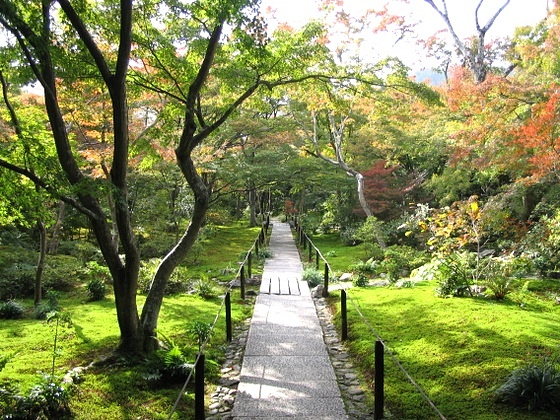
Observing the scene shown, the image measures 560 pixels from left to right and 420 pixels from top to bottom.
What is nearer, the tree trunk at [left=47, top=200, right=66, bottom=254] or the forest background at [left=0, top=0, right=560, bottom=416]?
the forest background at [left=0, top=0, right=560, bottom=416]

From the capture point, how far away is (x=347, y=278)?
40.1ft

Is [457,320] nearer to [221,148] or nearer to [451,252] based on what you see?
[451,252]

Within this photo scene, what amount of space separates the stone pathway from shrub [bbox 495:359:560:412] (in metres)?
1.43

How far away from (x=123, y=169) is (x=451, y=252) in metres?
7.90

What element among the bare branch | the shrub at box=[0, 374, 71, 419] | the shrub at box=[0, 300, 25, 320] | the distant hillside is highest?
the distant hillside

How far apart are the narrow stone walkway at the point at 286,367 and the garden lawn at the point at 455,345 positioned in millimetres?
626

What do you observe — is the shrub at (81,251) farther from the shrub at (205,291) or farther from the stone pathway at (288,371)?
the stone pathway at (288,371)

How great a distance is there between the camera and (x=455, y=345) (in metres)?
5.86

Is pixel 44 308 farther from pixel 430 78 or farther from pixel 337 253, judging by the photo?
pixel 430 78

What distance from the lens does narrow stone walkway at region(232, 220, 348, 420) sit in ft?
14.8

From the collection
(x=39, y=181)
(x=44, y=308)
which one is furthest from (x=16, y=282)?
(x=39, y=181)

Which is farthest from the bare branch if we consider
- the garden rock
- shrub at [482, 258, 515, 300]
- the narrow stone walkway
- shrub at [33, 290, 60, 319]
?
the garden rock

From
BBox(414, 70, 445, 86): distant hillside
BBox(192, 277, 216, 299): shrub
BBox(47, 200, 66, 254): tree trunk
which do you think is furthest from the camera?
BBox(414, 70, 445, 86): distant hillside

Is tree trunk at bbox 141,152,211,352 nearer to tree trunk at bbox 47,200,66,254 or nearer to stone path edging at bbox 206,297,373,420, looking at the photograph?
stone path edging at bbox 206,297,373,420
